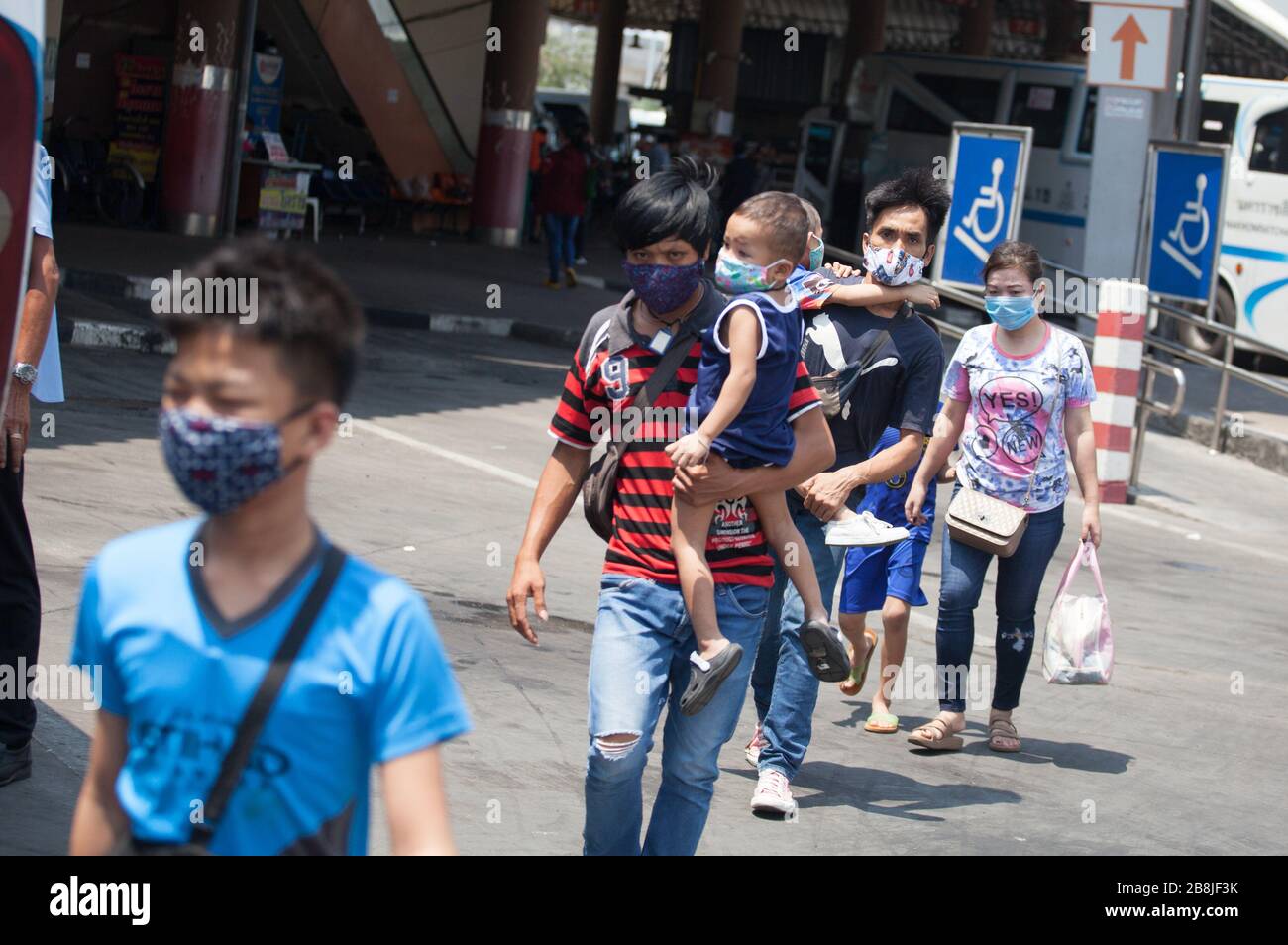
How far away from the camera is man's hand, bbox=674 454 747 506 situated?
168 inches

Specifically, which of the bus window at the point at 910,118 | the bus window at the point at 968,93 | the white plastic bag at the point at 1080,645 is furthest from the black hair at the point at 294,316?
the bus window at the point at 910,118

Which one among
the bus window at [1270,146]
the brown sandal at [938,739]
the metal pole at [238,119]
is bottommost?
the brown sandal at [938,739]

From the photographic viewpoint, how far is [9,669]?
4969 mm

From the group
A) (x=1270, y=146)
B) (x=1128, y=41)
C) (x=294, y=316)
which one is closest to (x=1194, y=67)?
(x=1128, y=41)

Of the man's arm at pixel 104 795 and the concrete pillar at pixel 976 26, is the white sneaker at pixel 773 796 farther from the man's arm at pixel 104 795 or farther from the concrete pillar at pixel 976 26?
the concrete pillar at pixel 976 26

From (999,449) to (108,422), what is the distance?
6189mm

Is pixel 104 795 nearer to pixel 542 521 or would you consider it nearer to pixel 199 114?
pixel 542 521

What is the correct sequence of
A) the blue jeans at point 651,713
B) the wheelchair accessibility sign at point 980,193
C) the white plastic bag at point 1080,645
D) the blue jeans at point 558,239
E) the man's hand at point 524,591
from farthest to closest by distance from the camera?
the blue jeans at point 558,239 < the wheelchair accessibility sign at point 980,193 < the white plastic bag at point 1080,645 < the man's hand at point 524,591 < the blue jeans at point 651,713

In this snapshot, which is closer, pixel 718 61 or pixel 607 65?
pixel 718 61

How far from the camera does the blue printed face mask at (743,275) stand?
4555mm

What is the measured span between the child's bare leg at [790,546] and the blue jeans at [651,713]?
26 centimetres

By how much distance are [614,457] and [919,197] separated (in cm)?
223

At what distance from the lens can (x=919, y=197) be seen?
6.10m

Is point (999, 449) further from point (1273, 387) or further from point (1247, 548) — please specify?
point (1273, 387)
